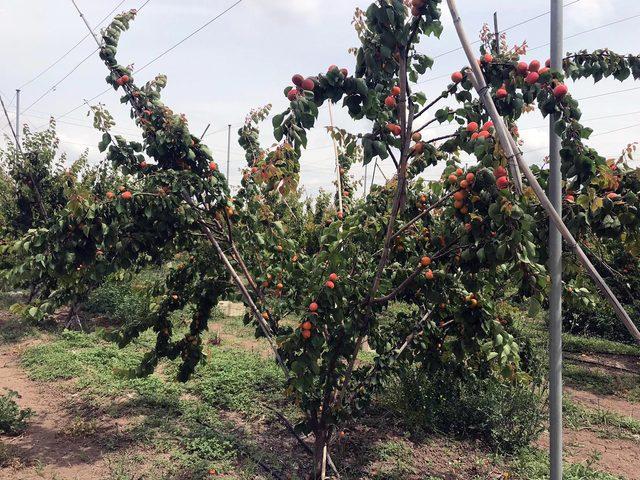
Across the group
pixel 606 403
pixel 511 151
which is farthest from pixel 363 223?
pixel 606 403

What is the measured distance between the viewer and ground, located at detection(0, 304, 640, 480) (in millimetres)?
3508

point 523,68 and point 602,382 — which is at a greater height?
point 523,68

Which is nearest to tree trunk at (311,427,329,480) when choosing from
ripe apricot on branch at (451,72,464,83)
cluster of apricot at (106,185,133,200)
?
cluster of apricot at (106,185,133,200)

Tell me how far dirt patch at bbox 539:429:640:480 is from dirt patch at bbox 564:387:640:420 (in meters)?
0.81

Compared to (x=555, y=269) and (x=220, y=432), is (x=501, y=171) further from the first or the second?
(x=220, y=432)

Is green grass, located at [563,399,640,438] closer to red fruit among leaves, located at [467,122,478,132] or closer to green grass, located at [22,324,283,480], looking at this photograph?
green grass, located at [22,324,283,480]

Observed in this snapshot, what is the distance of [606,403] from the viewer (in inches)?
202

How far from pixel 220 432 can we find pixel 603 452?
339 centimetres

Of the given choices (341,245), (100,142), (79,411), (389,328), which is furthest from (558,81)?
(79,411)

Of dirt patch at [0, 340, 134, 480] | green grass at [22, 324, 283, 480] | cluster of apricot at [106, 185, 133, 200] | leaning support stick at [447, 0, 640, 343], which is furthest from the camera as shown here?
green grass at [22, 324, 283, 480]

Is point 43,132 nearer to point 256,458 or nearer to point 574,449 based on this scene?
point 256,458

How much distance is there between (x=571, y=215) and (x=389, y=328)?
5.73ft

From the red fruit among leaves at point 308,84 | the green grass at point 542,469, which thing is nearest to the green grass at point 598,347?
the green grass at point 542,469

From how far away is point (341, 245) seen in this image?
98.8 inches
